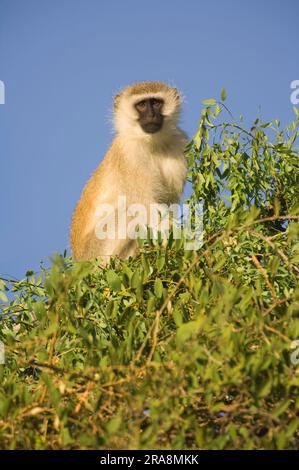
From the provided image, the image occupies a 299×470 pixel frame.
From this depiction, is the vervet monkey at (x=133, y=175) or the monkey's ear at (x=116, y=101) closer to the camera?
the vervet monkey at (x=133, y=175)

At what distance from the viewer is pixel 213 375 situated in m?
3.92

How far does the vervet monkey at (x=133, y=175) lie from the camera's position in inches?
391

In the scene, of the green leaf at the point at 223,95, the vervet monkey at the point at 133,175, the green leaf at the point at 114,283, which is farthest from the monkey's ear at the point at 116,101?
the green leaf at the point at 114,283

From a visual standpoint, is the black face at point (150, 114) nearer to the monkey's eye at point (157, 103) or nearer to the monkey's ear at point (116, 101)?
the monkey's eye at point (157, 103)

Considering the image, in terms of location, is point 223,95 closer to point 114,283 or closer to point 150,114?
point 114,283

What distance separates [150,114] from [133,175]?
916 millimetres

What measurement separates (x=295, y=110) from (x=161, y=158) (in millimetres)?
2638

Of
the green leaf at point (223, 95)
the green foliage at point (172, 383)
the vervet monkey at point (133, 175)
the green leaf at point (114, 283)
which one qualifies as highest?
the vervet monkey at point (133, 175)

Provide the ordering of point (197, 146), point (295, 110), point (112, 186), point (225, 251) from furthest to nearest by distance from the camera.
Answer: point (112, 186)
point (295, 110)
point (197, 146)
point (225, 251)

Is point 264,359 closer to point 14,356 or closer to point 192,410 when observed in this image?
point 192,410

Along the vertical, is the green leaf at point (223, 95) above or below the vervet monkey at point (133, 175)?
below

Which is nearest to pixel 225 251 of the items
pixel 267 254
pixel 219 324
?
pixel 267 254
